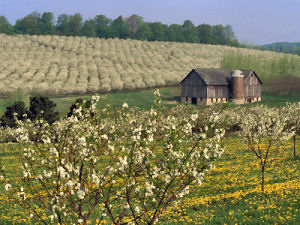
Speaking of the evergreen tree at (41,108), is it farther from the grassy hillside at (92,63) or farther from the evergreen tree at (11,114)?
the grassy hillside at (92,63)

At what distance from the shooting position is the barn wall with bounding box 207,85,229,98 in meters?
88.4

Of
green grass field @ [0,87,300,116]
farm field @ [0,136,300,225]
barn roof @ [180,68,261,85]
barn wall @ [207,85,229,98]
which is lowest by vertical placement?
farm field @ [0,136,300,225]

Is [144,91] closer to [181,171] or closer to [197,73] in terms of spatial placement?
[197,73]

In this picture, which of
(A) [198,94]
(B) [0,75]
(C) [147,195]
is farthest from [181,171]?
(B) [0,75]

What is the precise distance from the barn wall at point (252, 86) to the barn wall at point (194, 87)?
40.5 ft

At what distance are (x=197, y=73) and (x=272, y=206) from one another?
72.4m

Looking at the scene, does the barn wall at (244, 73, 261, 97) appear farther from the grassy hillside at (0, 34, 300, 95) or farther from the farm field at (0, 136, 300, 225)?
the farm field at (0, 136, 300, 225)

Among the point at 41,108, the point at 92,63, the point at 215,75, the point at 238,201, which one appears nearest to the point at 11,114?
the point at 41,108

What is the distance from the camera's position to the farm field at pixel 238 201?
725 inches

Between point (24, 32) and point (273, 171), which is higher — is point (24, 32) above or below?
above

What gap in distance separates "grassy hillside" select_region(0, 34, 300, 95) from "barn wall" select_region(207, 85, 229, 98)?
1283 inches

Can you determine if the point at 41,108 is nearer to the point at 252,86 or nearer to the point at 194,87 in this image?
the point at 194,87

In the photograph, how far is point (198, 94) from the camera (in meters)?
89.8

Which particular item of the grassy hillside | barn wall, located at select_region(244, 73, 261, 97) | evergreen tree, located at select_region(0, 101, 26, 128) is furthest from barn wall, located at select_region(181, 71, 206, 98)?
evergreen tree, located at select_region(0, 101, 26, 128)
